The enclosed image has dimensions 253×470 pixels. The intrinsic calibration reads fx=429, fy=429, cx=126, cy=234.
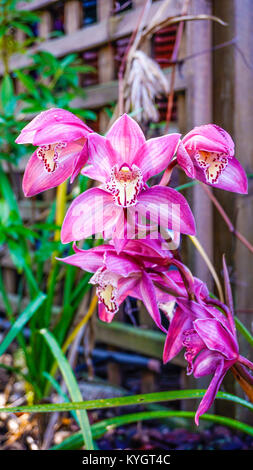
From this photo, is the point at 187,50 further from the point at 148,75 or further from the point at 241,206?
the point at 241,206

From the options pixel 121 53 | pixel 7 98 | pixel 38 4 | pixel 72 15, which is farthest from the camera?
pixel 38 4

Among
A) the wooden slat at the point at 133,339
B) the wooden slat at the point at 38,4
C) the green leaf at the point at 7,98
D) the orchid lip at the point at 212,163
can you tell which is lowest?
the wooden slat at the point at 133,339

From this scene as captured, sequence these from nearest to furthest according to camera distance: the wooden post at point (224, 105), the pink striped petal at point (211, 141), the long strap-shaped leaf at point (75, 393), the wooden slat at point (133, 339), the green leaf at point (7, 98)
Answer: the pink striped petal at point (211, 141) → the long strap-shaped leaf at point (75, 393) → the wooden post at point (224, 105) → the green leaf at point (7, 98) → the wooden slat at point (133, 339)

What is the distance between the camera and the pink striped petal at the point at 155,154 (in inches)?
15.6

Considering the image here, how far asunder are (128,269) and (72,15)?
131cm

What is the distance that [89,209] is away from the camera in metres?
0.40

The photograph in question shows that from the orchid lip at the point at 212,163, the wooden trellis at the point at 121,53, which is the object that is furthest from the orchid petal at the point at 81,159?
the wooden trellis at the point at 121,53

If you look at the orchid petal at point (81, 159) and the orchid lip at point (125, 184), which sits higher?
the orchid petal at point (81, 159)

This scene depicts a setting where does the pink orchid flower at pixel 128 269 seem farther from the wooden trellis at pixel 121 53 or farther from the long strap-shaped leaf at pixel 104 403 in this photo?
the wooden trellis at pixel 121 53

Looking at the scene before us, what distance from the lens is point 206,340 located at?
0.41 metres

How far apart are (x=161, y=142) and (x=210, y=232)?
0.60 metres

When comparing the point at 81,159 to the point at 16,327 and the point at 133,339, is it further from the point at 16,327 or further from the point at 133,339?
the point at 133,339

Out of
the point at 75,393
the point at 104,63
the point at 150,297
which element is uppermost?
the point at 104,63

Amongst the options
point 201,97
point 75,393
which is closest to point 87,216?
point 75,393
